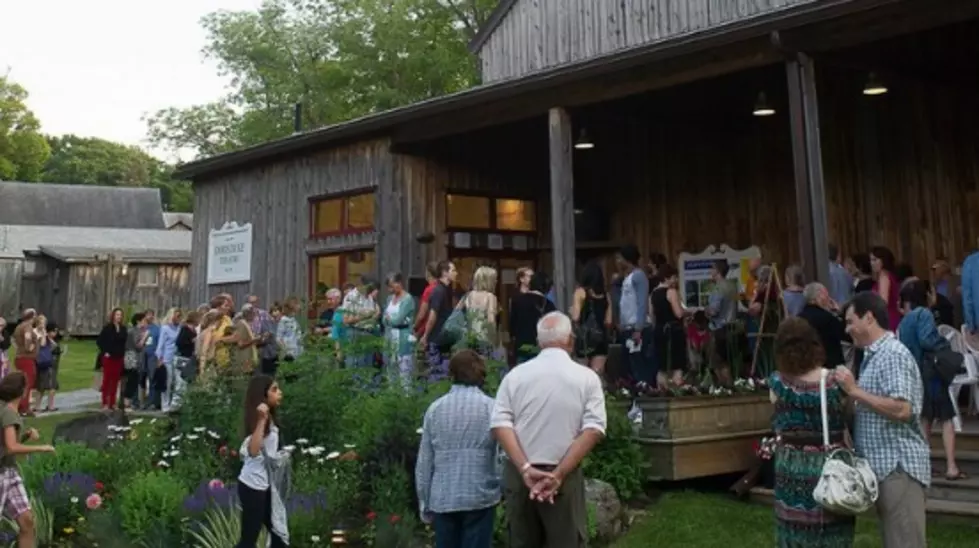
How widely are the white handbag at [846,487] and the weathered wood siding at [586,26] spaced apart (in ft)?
33.4

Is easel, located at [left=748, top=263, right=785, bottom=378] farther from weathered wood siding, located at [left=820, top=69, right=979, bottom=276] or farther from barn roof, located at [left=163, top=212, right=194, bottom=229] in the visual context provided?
barn roof, located at [left=163, top=212, right=194, bottom=229]

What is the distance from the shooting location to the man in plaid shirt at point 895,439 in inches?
159

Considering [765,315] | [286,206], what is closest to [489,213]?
[286,206]

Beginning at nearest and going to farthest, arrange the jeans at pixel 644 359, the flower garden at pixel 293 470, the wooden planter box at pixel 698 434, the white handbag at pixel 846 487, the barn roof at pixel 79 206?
the white handbag at pixel 846 487 < the flower garden at pixel 293 470 < the wooden planter box at pixel 698 434 < the jeans at pixel 644 359 < the barn roof at pixel 79 206

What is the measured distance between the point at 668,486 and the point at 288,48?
106ft

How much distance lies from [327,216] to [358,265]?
4.14 feet

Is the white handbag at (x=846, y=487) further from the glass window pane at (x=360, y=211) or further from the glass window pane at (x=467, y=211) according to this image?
the glass window pane at (x=360, y=211)

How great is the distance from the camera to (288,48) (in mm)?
36812

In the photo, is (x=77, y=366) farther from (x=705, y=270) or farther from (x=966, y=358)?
(x=966, y=358)

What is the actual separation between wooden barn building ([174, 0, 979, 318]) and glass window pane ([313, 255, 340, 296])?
0.04 m

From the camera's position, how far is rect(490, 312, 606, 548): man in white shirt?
4.43 metres

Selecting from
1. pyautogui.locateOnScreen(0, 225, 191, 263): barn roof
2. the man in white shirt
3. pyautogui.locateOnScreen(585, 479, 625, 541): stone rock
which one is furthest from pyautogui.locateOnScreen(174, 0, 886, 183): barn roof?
pyautogui.locateOnScreen(0, 225, 191, 263): barn roof

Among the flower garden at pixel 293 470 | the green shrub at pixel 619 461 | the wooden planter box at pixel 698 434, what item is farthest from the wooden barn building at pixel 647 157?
the flower garden at pixel 293 470

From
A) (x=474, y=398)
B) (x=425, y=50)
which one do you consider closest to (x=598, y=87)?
(x=474, y=398)
